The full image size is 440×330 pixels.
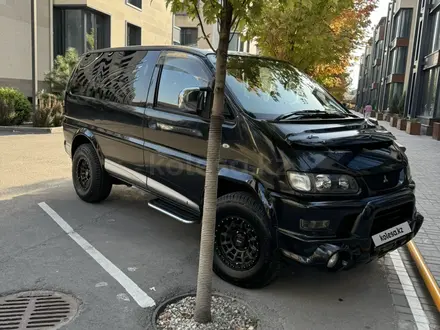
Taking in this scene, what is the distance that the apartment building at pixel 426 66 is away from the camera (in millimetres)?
23084

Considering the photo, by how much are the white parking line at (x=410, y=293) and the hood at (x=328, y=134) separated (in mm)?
1432

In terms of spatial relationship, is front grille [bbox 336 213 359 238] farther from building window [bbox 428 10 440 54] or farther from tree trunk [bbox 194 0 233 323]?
building window [bbox 428 10 440 54]

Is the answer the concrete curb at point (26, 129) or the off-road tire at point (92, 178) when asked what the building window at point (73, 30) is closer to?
the concrete curb at point (26, 129)

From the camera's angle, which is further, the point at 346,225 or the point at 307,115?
the point at 307,115

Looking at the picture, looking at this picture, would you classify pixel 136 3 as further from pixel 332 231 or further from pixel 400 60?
pixel 332 231

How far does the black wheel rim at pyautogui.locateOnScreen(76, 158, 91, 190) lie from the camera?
620 cm

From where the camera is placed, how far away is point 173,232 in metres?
5.38

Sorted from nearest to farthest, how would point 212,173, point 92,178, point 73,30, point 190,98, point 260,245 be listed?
point 212,173 < point 260,245 < point 190,98 < point 92,178 < point 73,30

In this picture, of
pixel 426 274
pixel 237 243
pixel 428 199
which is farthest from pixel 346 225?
pixel 428 199

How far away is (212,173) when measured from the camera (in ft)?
10.2

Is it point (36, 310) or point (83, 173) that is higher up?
point (83, 173)

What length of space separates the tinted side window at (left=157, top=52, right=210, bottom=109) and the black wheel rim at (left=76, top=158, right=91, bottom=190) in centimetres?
199

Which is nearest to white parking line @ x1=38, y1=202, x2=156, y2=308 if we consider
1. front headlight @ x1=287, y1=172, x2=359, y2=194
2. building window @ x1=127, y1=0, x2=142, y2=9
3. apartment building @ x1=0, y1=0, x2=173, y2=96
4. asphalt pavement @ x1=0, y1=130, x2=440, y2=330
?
asphalt pavement @ x1=0, y1=130, x2=440, y2=330

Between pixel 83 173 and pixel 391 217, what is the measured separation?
4.34 meters
